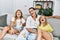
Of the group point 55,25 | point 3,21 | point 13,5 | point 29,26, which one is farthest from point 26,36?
point 13,5

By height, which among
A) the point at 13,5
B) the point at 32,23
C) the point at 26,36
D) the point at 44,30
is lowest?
the point at 26,36

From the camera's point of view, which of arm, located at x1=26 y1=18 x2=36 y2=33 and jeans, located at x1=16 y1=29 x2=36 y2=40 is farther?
arm, located at x1=26 y1=18 x2=36 y2=33

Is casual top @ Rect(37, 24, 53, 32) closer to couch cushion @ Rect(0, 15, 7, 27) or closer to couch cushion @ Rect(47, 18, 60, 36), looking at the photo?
couch cushion @ Rect(47, 18, 60, 36)

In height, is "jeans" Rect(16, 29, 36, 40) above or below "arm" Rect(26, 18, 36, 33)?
below

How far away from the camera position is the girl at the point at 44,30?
3.05m

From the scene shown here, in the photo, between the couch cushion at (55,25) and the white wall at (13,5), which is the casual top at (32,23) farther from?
the white wall at (13,5)

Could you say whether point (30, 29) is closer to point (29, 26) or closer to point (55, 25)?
point (29, 26)

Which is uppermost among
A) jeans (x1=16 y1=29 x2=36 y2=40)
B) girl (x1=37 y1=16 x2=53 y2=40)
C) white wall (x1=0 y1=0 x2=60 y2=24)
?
white wall (x1=0 y1=0 x2=60 y2=24)

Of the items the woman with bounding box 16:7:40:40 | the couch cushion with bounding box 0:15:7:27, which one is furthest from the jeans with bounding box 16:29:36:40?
the couch cushion with bounding box 0:15:7:27

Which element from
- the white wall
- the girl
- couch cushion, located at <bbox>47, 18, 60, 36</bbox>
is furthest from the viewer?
the white wall

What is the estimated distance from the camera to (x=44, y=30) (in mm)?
3244

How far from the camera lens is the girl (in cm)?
305

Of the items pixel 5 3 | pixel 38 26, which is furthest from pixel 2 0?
pixel 38 26

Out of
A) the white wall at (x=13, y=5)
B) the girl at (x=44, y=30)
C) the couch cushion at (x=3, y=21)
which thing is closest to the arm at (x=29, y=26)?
the girl at (x=44, y=30)
